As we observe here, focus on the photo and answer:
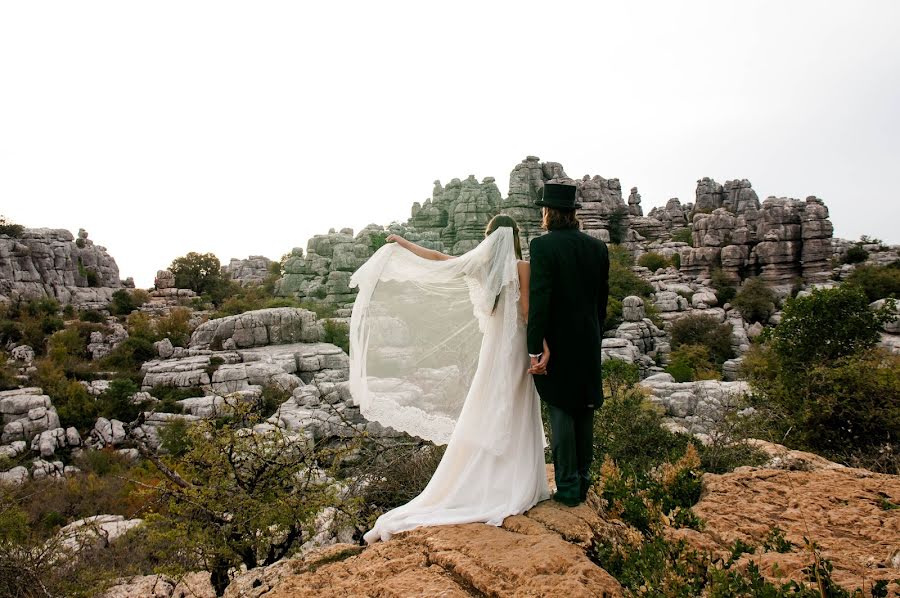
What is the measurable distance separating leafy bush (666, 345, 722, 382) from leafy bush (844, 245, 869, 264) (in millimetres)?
19651

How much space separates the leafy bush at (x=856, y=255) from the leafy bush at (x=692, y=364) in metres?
19.7

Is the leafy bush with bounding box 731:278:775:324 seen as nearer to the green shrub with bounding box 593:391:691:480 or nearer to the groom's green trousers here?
the green shrub with bounding box 593:391:691:480

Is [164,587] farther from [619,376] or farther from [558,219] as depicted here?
[619,376]

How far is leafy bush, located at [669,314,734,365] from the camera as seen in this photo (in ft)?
92.1

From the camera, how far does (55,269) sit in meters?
45.4

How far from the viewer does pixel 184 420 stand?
1794cm

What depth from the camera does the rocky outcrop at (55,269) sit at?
42094mm

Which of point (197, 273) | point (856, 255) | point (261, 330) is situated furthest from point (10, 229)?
point (856, 255)

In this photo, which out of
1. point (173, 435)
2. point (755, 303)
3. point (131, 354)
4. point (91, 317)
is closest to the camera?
point (173, 435)

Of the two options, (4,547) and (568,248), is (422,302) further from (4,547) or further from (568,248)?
(4,547)

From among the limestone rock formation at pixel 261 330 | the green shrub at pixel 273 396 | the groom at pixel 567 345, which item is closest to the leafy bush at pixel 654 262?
the limestone rock formation at pixel 261 330

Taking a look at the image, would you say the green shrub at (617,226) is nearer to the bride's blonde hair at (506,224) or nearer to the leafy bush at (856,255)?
the leafy bush at (856,255)

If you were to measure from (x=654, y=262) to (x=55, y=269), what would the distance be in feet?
162

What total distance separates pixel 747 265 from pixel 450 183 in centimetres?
2622
